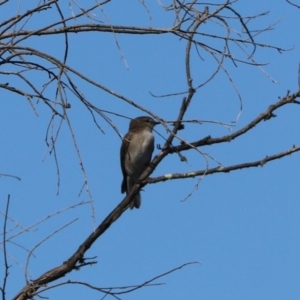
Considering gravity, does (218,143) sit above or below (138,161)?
below

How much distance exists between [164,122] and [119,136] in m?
0.19

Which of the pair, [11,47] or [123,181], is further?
[123,181]

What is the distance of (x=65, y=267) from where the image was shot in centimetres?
300

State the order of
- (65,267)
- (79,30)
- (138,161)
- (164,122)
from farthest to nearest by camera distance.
Answer: (138,161), (65,267), (79,30), (164,122)

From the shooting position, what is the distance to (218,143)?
336 centimetres

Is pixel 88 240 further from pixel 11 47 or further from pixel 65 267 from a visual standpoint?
pixel 11 47

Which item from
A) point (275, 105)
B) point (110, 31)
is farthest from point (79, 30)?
point (275, 105)

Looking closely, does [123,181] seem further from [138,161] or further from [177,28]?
[177,28]

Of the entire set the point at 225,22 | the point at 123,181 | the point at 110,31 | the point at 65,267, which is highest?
the point at 123,181

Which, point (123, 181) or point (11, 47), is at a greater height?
point (123, 181)

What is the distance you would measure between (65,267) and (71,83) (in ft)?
2.59

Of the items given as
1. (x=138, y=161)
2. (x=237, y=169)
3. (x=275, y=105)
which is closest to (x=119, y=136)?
(x=237, y=169)

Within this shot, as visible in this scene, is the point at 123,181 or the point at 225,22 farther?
the point at 123,181

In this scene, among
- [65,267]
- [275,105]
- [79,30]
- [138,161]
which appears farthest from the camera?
[138,161]
